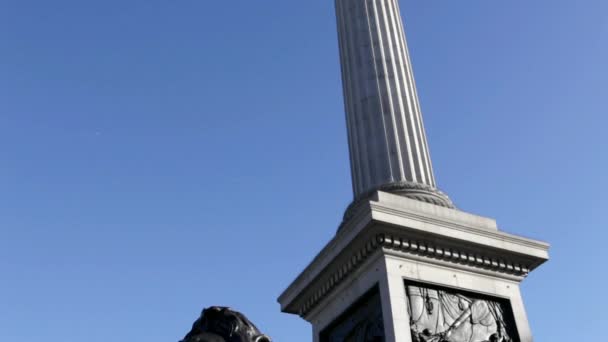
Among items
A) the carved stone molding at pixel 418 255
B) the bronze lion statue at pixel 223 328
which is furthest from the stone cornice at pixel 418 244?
the bronze lion statue at pixel 223 328

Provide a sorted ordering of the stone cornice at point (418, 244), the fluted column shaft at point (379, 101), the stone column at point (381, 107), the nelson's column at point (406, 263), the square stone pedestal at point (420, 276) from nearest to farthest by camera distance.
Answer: the square stone pedestal at point (420, 276) → the nelson's column at point (406, 263) → the stone cornice at point (418, 244) → the stone column at point (381, 107) → the fluted column shaft at point (379, 101)

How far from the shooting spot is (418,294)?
1345cm

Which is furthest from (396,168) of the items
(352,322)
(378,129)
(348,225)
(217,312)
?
(217,312)

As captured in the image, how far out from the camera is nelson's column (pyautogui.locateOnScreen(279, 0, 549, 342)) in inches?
526

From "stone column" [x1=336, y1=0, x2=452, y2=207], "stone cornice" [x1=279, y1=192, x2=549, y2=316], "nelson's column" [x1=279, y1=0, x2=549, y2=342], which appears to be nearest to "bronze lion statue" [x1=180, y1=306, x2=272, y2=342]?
"nelson's column" [x1=279, y1=0, x2=549, y2=342]

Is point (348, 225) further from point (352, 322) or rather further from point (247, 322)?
point (247, 322)

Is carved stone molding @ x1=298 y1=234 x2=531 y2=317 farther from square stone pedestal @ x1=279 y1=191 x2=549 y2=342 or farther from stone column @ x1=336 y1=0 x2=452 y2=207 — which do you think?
stone column @ x1=336 y1=0 x2=452 y2=207

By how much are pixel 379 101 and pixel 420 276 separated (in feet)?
17.3

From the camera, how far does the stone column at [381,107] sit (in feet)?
53.5

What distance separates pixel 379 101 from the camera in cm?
1739

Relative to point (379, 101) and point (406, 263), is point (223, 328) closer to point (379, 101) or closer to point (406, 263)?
point (406, 263)

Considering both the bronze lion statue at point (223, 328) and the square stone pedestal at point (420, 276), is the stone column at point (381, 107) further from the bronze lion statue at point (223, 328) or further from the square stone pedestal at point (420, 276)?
the bronze lion statue at point (223, 328)

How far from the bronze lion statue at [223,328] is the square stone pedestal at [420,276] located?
910cm

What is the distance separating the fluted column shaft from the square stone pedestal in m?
2.07
